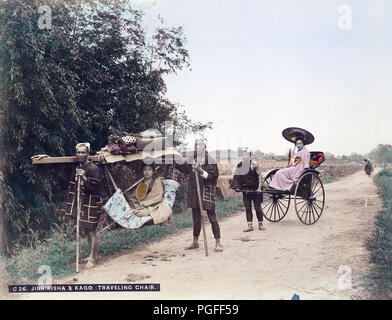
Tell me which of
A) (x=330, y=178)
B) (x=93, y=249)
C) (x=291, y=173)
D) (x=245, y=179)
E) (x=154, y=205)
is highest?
(x=291, y=173)

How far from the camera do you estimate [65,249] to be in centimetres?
717

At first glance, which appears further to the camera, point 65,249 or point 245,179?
point 245,179

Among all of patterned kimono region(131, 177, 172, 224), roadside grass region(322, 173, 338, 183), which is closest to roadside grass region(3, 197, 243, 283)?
patterned kimono region(131, 177, 172, 224)

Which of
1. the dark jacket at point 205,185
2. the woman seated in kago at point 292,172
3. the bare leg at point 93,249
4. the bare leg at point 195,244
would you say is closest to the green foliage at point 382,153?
the woman seated in kago at point 292,172

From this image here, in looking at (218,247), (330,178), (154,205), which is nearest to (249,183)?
(218,247)

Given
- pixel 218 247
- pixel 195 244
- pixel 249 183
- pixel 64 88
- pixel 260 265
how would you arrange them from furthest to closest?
pixel 249 183 < pixel 64 88 < pixel 195 244 < pixel 218 247 < pixel 260 265

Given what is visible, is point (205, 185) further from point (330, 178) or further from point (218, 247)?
point (330, 178)

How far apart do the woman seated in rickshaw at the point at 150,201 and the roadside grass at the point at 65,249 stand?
108cm

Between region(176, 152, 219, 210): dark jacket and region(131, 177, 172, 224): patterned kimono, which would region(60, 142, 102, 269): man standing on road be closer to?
region(131, 177, 172, 224): patterned kimono

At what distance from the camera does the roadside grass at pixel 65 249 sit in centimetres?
632

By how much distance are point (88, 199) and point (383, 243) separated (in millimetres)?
4680

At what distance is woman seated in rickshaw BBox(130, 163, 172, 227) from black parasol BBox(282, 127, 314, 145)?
2506 mm

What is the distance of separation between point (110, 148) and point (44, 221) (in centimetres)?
224

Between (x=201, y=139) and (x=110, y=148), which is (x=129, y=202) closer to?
(x=110, y=148)
